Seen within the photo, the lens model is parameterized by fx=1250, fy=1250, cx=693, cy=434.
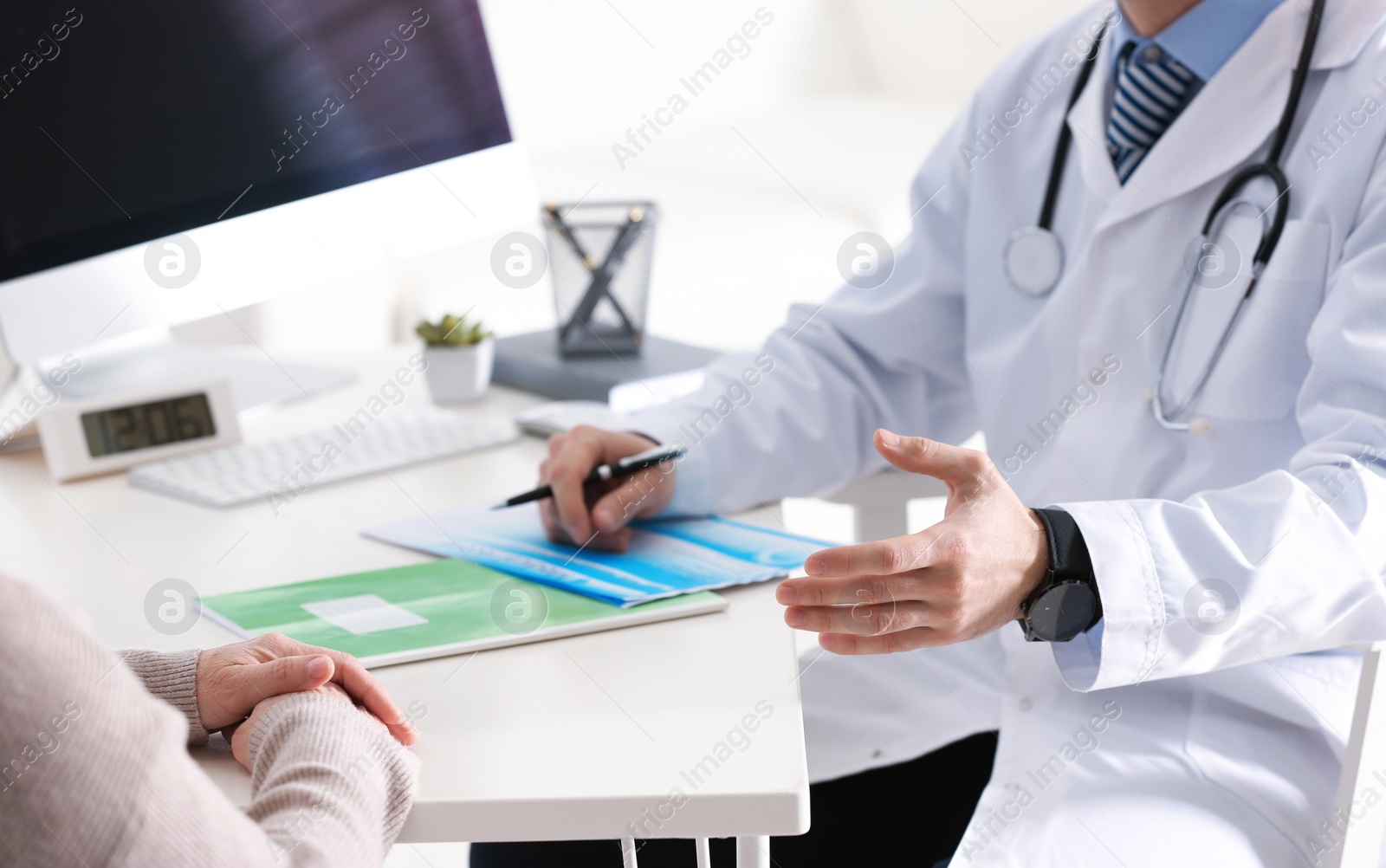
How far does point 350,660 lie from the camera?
2.27ft

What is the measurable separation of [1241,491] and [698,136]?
2.66 metres

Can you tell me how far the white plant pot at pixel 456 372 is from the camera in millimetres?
1350

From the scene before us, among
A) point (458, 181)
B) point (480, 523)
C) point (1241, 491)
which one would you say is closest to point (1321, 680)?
point (1241, 491)

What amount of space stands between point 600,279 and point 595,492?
0.46 m

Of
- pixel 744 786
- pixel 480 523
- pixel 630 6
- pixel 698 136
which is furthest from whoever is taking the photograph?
pixel 698 136

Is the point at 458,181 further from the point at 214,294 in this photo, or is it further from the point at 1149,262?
the point at 1149,262

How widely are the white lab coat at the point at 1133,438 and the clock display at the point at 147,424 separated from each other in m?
0.46

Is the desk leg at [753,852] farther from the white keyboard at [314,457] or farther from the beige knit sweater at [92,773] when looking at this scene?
the white keyboard at [314,457]

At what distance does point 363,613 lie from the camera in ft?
2.72

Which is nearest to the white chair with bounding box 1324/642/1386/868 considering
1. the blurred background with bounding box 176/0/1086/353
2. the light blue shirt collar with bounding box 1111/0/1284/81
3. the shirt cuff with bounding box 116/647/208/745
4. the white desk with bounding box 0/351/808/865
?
the white desk with bounding box 0/351/808/865

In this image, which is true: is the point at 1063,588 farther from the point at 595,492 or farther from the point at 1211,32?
the point at 1211,32

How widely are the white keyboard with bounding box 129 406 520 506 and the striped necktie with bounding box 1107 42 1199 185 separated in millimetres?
624

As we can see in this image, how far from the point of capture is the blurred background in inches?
92.5

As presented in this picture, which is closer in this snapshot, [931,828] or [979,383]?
[931,828]
